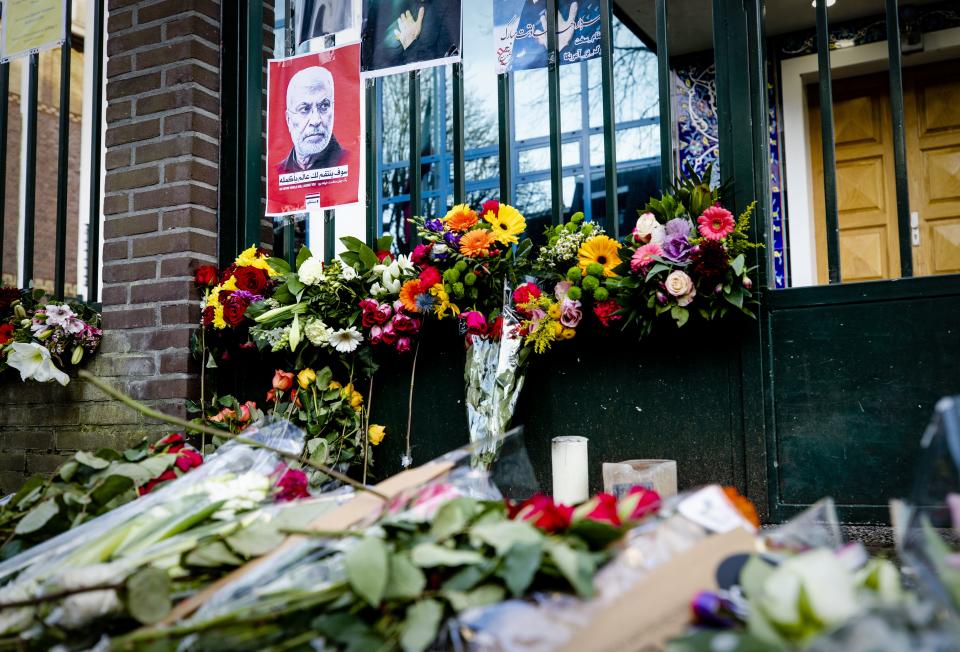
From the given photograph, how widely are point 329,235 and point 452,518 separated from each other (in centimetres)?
220

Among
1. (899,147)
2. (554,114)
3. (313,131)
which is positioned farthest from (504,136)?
(899,147)

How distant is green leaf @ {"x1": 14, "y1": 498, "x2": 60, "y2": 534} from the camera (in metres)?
1.30

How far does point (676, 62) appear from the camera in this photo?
519 cm

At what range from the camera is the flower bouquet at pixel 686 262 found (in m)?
2.25

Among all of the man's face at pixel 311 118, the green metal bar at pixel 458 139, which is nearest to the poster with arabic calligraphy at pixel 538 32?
the green metal bar at pixel 458 139

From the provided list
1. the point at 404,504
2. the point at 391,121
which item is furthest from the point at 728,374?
the point at 391,121

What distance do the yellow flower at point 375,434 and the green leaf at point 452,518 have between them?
5.75ft

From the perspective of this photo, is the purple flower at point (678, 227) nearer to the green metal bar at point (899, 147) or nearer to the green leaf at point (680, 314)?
the green leaf at point (680, 314)

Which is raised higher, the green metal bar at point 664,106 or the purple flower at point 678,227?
the green metal bar at point 664,106

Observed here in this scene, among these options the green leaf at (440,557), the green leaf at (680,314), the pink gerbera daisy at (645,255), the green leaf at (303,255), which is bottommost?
the green leaf at (440,557)

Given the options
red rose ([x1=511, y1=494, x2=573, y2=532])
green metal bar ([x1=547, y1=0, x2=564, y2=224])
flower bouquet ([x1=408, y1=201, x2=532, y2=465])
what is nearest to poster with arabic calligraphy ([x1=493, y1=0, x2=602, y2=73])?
green metal bar ([x1=547, y1=0, x2=564, y2=224])

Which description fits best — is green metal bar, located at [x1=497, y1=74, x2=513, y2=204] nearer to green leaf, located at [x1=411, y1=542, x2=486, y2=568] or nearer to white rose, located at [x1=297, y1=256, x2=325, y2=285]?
white rose, located at [x1=297, y1=256, x2=325, y2=285]

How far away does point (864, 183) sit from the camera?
16.9ft

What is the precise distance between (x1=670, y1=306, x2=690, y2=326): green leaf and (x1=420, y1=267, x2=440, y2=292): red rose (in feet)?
2.53
